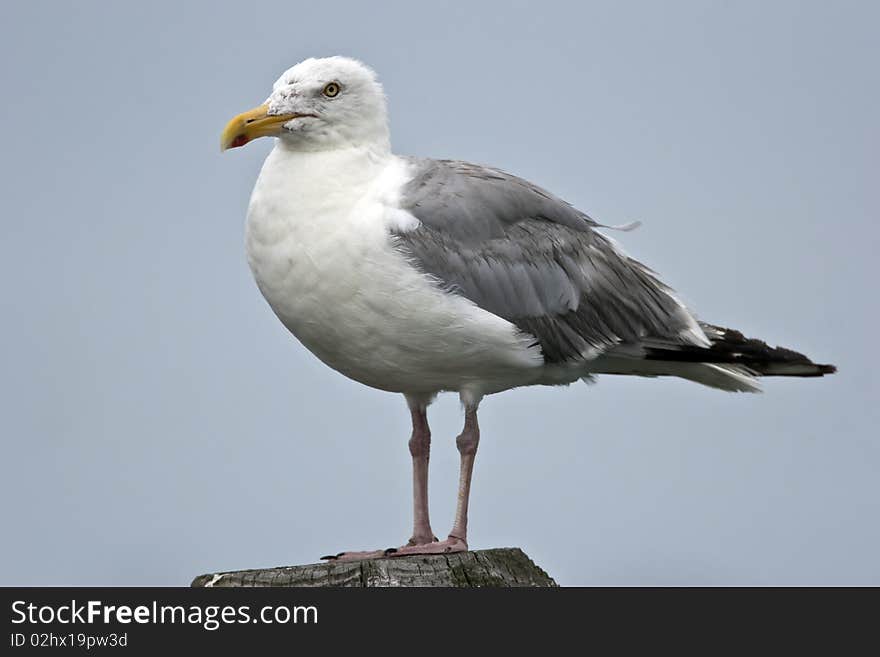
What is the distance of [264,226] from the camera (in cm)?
904

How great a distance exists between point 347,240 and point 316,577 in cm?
208

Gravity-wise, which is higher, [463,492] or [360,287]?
[360,287]

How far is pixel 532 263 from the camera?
961 centimetres

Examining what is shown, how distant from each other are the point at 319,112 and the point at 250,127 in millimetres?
461

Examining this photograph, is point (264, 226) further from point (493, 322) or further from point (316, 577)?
point (316, 577)

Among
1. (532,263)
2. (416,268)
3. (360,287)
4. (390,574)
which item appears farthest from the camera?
(532,263)

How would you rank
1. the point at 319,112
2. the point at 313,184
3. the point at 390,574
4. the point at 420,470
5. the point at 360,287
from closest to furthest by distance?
the point at 390,574, the point at 360,287, the point at 313,184, the point at 319,112, the point at 420,470

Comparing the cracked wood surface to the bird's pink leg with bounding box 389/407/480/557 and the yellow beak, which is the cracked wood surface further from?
the yellow beak

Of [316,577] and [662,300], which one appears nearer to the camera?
[316,577]

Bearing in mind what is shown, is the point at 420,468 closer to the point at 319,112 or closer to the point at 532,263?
the point at 532,263

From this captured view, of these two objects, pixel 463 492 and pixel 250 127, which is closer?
pixel 250 127

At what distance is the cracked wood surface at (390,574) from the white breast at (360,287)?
1.46 metres

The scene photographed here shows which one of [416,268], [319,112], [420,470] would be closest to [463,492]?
[420,470]

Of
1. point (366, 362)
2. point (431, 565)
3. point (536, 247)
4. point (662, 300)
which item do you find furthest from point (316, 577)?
point (662, 300)
